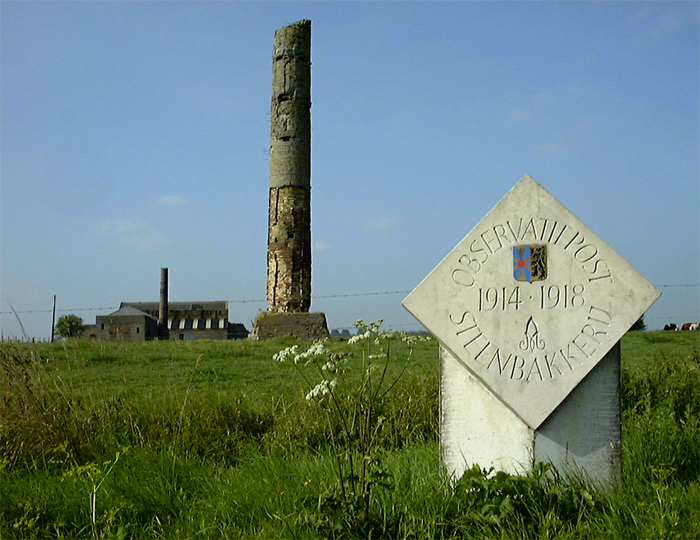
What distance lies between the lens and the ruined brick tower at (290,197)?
18328 millimetres

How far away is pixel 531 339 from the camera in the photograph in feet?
13.8

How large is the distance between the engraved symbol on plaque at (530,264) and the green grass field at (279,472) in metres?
1.07

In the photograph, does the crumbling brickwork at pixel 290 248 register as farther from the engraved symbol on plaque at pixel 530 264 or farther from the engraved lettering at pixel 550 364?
the engraved lettering at pixel 550 364

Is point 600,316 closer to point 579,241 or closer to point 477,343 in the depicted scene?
point 579,241

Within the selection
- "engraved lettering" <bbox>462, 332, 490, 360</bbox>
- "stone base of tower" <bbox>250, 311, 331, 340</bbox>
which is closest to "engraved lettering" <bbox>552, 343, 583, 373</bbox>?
"engraved lettering" <bbox>462, 332, 490, 360</bbox>

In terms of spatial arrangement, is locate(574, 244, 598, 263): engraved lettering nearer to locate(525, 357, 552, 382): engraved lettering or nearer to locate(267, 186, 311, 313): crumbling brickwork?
locate(525, 357, 552, 382): engraved lettering

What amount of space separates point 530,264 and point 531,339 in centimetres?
43

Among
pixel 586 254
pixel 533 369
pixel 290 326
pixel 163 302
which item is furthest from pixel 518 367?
→ pixel 163 302

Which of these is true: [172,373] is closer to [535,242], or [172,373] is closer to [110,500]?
[110,500]

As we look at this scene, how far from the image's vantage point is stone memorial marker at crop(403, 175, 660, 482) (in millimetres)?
4125

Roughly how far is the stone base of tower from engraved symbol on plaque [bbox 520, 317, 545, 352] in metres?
13.6

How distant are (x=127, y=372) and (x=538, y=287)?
6.36 metres

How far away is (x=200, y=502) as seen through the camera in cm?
418

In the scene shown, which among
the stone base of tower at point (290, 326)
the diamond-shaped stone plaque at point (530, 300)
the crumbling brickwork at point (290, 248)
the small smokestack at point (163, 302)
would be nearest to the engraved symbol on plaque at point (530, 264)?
the diamond-shaped stone plaque at point (530, 300)
